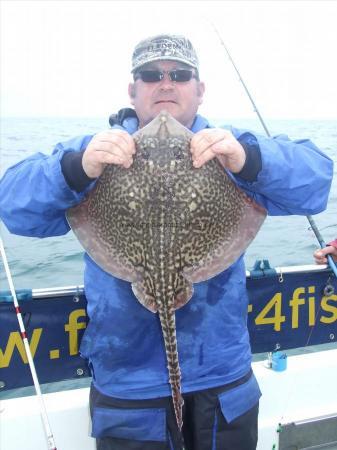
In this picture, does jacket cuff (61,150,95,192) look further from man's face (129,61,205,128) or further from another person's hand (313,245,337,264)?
another person's hand (313,245,337,264)

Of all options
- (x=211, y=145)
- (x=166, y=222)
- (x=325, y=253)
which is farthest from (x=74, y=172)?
(x=325, y=253)

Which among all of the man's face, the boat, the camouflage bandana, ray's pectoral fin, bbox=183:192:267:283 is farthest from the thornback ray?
the boat

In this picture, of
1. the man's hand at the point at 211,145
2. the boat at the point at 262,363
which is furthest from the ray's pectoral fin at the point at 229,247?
the boat at the point at 262,363

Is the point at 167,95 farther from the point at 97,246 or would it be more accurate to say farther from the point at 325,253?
the point at 325,253

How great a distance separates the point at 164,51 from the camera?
2861 millimetres

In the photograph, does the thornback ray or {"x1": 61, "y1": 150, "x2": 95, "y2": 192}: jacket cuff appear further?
{"x1": 61, "y1": 150, "x2": 95, "y2": 192}: jacket cuff

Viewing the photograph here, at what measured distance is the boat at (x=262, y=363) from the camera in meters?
3.46

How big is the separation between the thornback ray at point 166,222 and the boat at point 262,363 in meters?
1.29

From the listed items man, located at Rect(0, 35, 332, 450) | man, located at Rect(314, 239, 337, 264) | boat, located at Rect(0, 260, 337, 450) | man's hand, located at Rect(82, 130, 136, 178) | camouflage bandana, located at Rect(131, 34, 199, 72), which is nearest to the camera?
man's hand, located at Rect(82, 130, 136, 178)

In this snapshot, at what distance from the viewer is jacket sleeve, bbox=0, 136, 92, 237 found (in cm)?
252

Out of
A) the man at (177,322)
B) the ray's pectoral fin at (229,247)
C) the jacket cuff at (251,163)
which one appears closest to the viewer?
the ray's pectoral fin at (229,247)

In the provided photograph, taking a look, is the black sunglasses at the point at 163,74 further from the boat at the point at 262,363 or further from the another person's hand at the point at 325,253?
the another person's hand at the point at 325,253

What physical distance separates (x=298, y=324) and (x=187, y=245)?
230 cm

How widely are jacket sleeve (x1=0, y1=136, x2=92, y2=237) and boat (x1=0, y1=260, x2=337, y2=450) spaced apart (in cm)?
93
